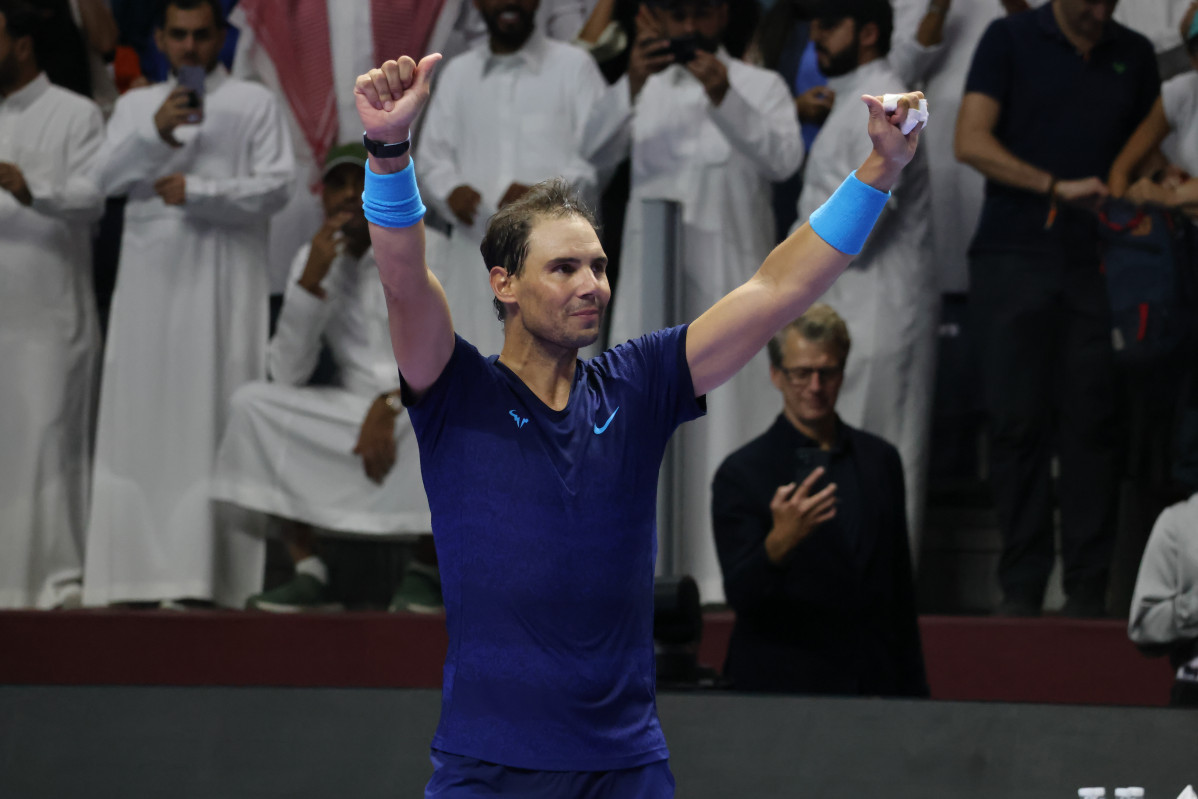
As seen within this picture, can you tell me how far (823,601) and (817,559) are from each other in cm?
11

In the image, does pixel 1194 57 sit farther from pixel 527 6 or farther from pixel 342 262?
pixel 342 262

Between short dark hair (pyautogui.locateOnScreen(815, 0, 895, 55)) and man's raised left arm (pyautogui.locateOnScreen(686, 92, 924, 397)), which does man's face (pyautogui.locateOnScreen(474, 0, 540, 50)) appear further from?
man's raised left arm (pyautogui.locateOnScreen(686, 92, 924, 397))

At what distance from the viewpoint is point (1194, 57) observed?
3898mm

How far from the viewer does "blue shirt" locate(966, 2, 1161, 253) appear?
393cm

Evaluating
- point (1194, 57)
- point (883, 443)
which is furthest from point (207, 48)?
point (1194, 57)

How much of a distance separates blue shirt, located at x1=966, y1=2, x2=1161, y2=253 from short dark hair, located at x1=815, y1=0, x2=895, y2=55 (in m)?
0.30

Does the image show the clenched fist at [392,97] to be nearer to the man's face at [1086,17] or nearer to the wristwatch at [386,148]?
the wristwatch at [386,148]

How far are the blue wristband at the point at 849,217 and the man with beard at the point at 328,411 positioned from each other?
2.71 m

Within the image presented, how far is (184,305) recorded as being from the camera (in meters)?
4.57

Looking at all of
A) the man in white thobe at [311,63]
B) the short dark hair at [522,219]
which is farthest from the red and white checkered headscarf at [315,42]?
the short dark hair at [522,219]

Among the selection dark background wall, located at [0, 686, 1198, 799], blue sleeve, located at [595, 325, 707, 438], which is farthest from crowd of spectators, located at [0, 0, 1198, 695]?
blue sleeve, located at [595, 325, 707, 438]

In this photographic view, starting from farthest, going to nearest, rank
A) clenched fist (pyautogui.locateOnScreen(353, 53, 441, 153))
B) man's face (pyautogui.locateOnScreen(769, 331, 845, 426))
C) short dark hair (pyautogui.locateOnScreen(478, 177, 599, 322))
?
man's face (pyautogui.locateOnScreen(769, 331, 845, 426)) → short dark hair (pyautogui.locateOnScreen(478, 177, 599, 322)) → clenched fist (pyautogui.locateOnScreen(353, 53, 441, 153))

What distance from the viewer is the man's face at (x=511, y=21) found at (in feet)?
14.7

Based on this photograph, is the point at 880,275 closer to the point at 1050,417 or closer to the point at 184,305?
the point at 1050,417
